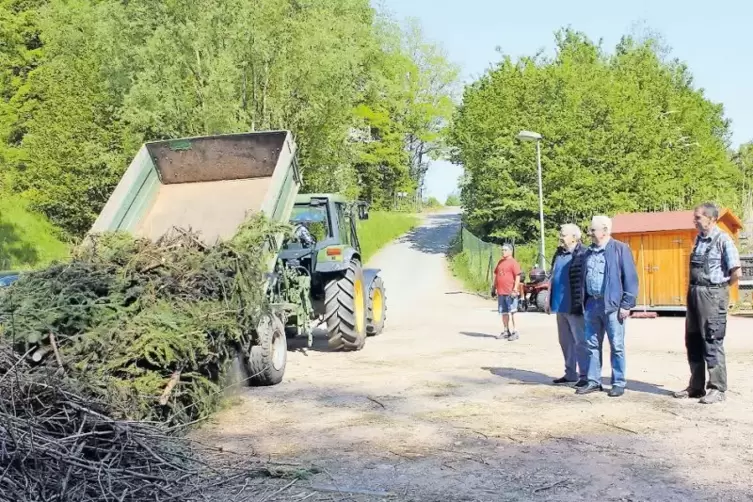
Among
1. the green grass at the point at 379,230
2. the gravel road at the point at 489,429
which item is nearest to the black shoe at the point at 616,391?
the gravel road at the point at 489,429

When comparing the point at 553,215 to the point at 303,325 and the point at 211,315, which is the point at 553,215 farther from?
the point at 211,315

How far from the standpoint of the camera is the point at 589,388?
7.64 metres

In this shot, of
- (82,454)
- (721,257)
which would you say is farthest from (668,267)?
(82,454)

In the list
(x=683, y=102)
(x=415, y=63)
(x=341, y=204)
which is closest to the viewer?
(x=341, y=204)

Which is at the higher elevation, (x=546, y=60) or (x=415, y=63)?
(x=415, y=63)

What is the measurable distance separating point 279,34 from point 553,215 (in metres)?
12.8

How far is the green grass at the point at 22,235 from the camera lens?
2438 centimetres

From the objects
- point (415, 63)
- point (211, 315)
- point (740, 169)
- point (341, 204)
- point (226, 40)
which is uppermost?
point (415, 63)

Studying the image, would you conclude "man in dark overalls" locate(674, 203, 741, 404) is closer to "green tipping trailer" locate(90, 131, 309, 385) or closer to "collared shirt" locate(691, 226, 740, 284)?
"collared shirt" locate(691, 226, 740, 284)

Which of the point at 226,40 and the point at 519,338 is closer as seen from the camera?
the point at 519,338

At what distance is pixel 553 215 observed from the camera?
30734 millimetres

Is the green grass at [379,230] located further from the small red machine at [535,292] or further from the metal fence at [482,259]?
the small red machine at [535,292]

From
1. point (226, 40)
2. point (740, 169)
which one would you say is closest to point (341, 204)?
point (226, 40)

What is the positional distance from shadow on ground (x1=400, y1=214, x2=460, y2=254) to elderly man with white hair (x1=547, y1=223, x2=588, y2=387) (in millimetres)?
27722
